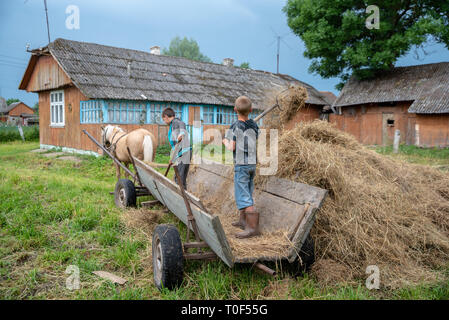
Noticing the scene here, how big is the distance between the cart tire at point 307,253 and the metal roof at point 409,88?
667 inches

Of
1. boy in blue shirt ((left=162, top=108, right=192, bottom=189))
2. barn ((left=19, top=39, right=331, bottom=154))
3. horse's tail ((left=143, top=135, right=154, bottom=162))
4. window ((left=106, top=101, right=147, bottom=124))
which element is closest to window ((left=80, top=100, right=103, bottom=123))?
barn ((left=19, top=39, right=331, bottom=154))

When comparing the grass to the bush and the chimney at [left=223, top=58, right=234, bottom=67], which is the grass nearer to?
the bush

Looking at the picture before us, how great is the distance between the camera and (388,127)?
1970 cm

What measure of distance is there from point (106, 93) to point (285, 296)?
11.9 m

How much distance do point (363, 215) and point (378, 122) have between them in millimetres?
18543

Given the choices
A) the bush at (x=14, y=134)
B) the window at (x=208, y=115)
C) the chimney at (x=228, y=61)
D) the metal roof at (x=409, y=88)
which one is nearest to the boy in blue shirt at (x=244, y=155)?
the window at (x=208, y=115)

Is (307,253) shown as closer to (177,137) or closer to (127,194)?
(177,137)

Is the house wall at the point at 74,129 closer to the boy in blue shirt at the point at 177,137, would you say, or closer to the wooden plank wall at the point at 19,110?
the boy in blue shirt at the point at 177,137

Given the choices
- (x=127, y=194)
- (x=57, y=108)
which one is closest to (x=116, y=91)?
(x=57, y=108)

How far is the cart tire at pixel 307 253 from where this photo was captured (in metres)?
3.18

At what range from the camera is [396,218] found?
3.93 m

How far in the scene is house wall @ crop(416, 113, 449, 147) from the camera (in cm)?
1684
